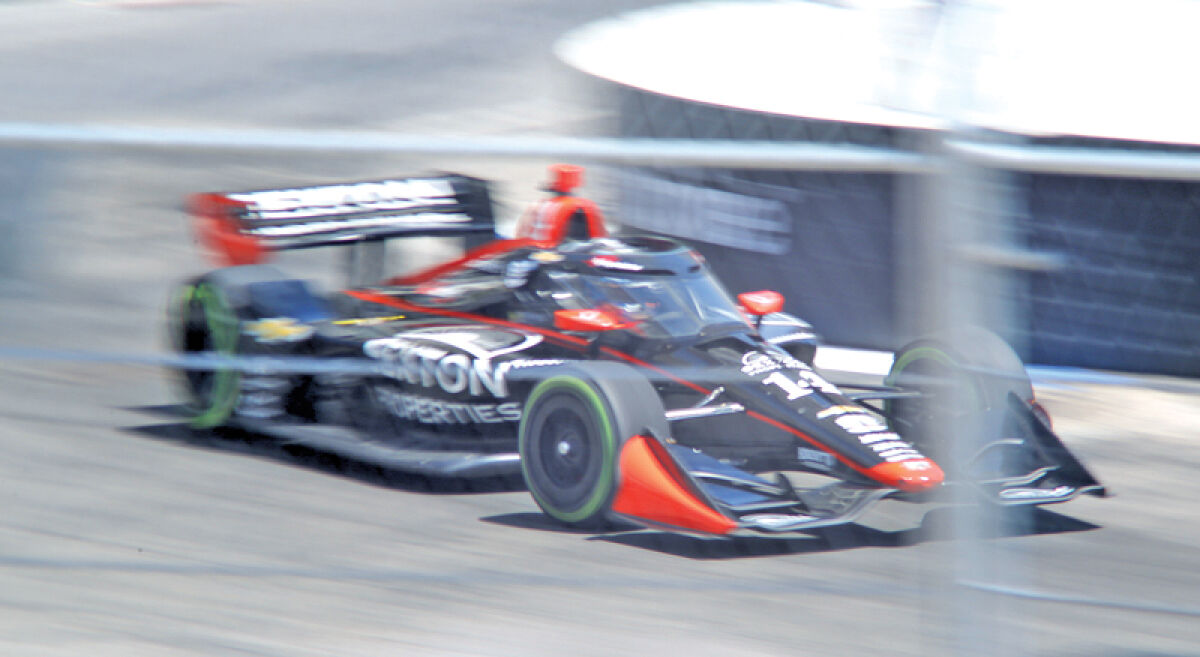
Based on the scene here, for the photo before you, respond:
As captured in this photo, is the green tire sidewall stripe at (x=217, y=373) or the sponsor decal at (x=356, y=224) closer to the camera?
the green tire sidewall stripe at (x=217, y=373)

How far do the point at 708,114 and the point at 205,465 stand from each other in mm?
2539

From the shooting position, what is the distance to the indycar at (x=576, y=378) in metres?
1.41

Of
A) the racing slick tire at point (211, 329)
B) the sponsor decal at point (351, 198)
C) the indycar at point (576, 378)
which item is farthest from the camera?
the sponsor decal at point (351, 198)

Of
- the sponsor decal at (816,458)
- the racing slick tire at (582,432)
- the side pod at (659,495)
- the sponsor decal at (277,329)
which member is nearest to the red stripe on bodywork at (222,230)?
the sponsor decal at (277,329)

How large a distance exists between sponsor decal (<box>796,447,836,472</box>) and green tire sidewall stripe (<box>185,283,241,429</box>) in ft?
3.90

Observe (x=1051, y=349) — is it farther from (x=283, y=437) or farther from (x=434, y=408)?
(x=434, y=408)

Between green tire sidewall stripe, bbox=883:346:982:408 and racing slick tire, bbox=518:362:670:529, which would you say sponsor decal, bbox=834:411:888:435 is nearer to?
racing slick tire, bbox=518:362:670:529

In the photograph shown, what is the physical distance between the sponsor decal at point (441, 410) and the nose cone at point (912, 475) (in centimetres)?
65

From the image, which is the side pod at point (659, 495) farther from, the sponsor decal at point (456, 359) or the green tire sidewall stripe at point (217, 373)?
the green tire sidewall stripe at point (217, 373)

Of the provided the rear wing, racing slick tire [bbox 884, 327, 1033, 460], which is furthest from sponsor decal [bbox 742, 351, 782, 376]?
racing slick tire [bbox 884, 327, 1033, 460]

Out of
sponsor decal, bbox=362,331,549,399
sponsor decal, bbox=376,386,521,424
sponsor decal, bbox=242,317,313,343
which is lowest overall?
sponsor decal, bbox=376,386,521,424

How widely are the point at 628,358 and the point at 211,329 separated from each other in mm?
984

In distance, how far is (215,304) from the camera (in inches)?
63.2

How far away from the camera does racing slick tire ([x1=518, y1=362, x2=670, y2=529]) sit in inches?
77.6
